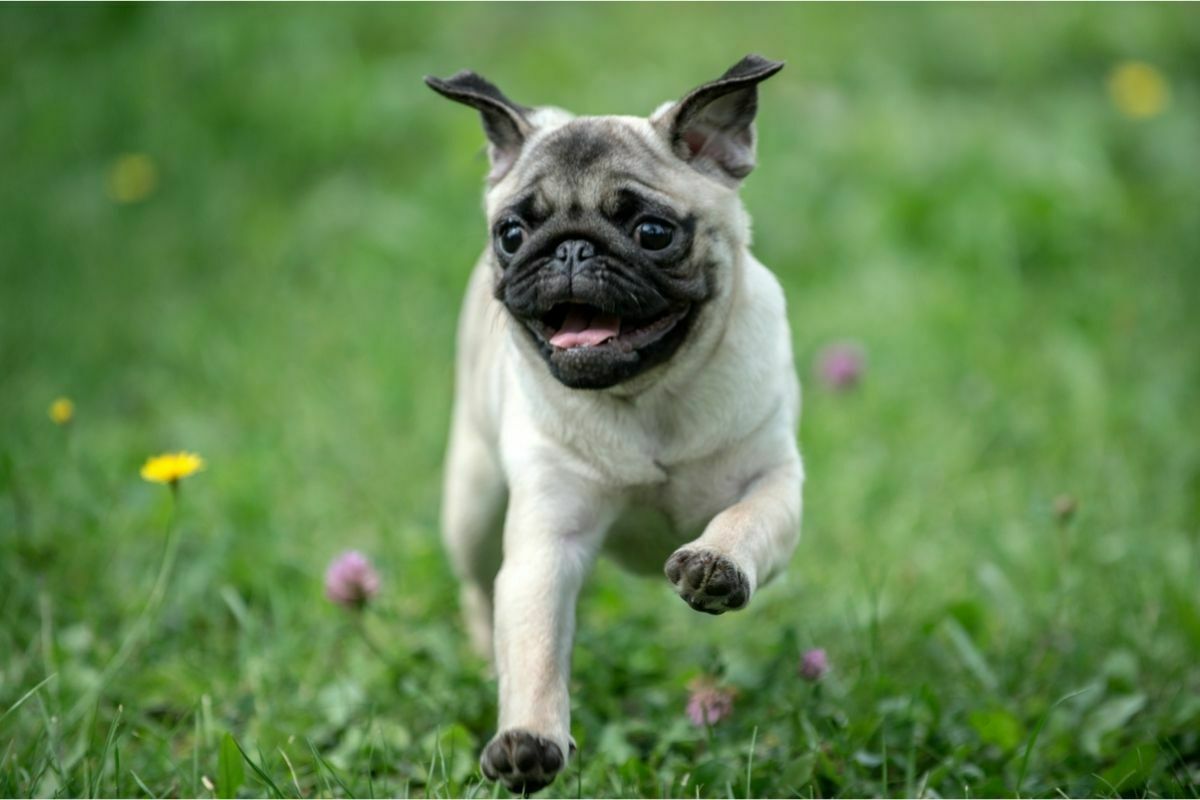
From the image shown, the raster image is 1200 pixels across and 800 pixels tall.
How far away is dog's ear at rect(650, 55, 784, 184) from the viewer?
404cm

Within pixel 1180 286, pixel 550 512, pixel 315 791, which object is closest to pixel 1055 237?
pixel 1180 286

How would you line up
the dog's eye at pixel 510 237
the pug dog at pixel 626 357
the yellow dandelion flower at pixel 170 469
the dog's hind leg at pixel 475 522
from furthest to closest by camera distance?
the dog's hind leg at pixel 475 522 → the yellow dandelion flower at pixel 170 469 → the dog's eye at pixel 510 237 → the pug dog at pixel 626 357

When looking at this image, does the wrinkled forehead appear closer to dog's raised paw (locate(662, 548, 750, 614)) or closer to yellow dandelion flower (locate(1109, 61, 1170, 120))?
dog's raised paw (locate(662, 548, 750, 614))

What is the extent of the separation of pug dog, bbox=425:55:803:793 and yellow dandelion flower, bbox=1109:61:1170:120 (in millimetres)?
5652

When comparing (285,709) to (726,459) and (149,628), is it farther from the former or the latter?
(726,459)

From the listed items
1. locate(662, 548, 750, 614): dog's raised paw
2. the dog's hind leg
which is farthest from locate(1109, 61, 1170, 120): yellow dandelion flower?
locate(662, 548, 750, 614): dog's raised paw

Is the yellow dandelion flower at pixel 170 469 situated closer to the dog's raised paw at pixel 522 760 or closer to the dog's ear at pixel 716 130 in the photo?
the dog's raised paw at pixel 522 760

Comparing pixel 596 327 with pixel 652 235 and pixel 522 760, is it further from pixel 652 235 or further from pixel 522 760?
pixel 522 760

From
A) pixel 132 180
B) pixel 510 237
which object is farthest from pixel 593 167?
pixel 132 180

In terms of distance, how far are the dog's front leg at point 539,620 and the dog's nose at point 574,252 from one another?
25.0 inches

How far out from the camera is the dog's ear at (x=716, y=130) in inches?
159

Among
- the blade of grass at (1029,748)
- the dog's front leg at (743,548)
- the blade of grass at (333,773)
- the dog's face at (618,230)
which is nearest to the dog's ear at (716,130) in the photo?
the dog's face at (618,230)

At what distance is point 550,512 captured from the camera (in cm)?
397

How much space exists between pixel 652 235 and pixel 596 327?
29cm
